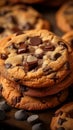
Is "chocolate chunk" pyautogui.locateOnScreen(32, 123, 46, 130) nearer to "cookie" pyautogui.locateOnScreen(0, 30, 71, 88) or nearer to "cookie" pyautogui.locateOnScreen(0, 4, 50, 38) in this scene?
"cookie" pyautogui.locateOnScreen(0, 30, 71, 88)

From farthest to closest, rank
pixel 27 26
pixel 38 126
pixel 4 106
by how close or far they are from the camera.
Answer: pixel 27 26 < pixel 4 106 < pixel 38 126

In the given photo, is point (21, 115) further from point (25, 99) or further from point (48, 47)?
point (48, 47)

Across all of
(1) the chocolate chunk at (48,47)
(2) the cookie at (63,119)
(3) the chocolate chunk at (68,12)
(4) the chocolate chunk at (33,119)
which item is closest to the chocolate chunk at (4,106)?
(4) the chocolate chunk at (33,119)

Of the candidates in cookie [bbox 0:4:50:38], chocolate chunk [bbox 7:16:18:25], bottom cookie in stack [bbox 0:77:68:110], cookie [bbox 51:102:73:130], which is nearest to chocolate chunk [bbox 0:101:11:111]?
bottom cookie in stack [bbox 0:77:68:110]

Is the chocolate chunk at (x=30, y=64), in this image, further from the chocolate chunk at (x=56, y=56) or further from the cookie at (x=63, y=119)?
the cookie at (x=63, y=119)

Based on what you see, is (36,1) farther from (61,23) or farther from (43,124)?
(43,124)

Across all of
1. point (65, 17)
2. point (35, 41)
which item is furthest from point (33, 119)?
point (65, 17)
